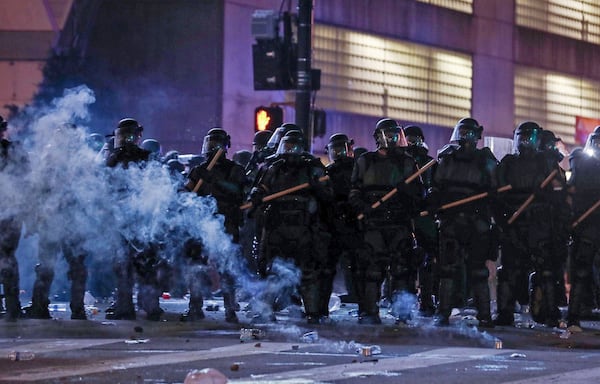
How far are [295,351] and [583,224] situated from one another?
4.41m

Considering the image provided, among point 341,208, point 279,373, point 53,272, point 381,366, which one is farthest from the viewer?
point 341,208

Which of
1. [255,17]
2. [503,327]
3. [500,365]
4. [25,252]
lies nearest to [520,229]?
[503,327]

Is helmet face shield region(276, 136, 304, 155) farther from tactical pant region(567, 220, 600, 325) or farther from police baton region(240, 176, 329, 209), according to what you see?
tactical pant region(567, 220, 600, 325)

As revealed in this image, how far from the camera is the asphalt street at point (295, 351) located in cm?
1095

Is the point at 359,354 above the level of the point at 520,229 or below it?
below

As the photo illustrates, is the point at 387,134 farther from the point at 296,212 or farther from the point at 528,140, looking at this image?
the point at 528,140

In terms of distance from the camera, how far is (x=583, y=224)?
52.3 feet

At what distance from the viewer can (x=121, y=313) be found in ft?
54.4

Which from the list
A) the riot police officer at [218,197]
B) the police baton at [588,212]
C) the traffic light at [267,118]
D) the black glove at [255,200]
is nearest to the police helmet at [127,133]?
the riot police officer at [218,197]

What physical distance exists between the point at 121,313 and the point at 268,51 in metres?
6.40

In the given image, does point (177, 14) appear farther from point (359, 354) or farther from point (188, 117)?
point (359, 354)

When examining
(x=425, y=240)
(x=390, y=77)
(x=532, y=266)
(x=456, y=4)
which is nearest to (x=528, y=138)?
(x=532, y=266)

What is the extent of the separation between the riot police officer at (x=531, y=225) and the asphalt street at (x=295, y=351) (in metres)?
0.30

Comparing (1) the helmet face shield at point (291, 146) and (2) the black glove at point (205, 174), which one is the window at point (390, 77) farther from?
(1) the helmet face shield at point (291, 146)
